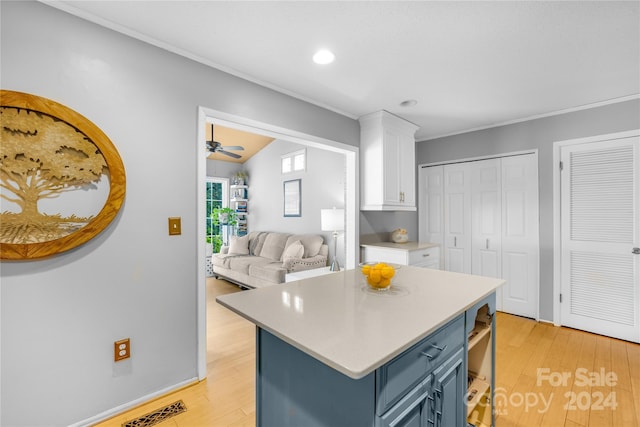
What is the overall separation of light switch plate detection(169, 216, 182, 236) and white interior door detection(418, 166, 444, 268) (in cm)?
354

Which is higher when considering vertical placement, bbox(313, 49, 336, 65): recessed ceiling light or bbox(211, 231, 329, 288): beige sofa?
bbox(313, 49, 336, 65): recessed ceiling light

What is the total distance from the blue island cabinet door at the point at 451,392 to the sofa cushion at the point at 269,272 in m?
2.91

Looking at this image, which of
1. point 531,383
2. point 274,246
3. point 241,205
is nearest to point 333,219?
point 274,246

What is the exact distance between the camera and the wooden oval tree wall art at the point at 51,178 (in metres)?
1.48

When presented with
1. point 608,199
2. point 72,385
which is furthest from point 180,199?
point 608,199

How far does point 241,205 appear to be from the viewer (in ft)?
21.6

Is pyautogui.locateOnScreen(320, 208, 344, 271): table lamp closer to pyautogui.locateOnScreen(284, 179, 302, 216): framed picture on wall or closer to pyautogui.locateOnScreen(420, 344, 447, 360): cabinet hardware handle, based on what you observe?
pyautogui.locateOnScreen(284, 179, 302, 216): framed picture on wall

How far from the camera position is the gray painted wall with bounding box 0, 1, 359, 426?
154cm

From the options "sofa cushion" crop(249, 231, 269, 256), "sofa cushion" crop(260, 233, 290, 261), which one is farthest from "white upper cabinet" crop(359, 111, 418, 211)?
"sofa cushion" crop(249, 231, 269, 256)

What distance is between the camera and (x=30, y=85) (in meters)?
A: 1.55

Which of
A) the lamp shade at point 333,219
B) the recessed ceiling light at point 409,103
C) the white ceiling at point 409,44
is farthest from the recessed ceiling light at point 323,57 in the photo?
the lamp shade at point 333,219

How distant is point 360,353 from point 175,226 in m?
1.66

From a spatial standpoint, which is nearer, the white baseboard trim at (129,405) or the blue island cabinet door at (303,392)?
the blue island cabinet door at (303,392)

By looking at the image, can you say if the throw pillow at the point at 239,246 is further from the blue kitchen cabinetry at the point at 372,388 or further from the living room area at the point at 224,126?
the blue kitchen cabinetry at the point at 372,388
